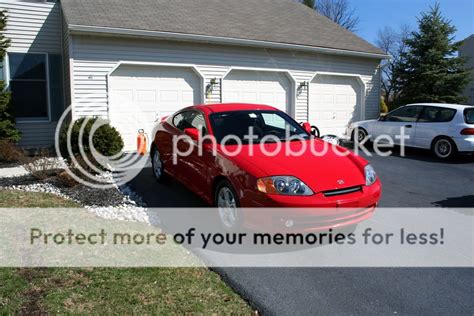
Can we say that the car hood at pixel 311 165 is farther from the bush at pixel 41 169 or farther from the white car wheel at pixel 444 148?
the white car wheel at pixel 444 148

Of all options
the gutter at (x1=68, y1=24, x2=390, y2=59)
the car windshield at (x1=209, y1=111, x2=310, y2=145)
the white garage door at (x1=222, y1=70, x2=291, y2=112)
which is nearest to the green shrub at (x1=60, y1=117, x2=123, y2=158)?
the gutter at (x1=68, y1=24, x2=390, y2=59)

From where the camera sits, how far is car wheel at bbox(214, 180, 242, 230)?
4478 millimetres

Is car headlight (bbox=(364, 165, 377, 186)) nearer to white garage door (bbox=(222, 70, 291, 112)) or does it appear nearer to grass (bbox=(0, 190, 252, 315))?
grass (bbox=(0, 190, 252, 315))

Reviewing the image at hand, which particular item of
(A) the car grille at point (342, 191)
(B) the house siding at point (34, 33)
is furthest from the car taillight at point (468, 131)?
(B) the house siding at point (34, 33)

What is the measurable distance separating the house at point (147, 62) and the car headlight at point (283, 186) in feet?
23.6

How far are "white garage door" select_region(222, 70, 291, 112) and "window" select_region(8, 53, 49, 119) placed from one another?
202 inches

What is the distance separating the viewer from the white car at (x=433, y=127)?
955 centimetres

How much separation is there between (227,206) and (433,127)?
7583 millimetres

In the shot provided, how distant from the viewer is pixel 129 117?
10.7 m

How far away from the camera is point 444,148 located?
9.91m

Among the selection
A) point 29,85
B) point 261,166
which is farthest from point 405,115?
point 29,85

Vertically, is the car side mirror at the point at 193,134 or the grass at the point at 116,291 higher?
the car side mirror at the point at 193,134

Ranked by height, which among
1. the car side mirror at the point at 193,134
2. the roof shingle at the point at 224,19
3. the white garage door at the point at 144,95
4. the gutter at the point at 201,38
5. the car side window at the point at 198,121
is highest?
the roof shingle at the point at 224,19
